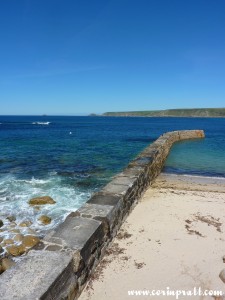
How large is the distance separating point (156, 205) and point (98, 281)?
3.36m

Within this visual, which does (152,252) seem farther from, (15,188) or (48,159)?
(48,159)

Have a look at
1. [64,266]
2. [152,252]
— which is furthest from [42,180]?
[64,266]

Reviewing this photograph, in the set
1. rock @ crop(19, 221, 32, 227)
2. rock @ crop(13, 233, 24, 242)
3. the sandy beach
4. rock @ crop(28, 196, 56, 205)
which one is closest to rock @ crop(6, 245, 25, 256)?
rock @ crop(13, 233, 24, 242)

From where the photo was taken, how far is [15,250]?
5742mm

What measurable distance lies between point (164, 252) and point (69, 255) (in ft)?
6.42

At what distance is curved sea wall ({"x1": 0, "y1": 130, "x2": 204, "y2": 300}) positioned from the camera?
277 cm

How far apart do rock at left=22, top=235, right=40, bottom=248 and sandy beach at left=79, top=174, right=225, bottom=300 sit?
2323 mm

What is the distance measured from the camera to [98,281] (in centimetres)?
377

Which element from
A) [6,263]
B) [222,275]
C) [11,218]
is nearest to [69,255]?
[222,275]

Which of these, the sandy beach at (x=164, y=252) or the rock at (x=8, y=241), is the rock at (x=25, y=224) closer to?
the rock at (x=8, y=241)

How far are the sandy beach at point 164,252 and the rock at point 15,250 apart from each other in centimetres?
240

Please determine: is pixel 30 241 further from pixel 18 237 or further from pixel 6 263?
pixel 6 263

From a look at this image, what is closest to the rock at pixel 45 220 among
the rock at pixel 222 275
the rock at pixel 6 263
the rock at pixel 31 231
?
the rock at pixel 31 231

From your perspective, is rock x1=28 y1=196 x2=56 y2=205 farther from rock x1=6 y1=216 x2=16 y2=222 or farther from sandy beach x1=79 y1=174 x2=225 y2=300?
sandy beach x1=79 y1=174 x2=225 y2=300
